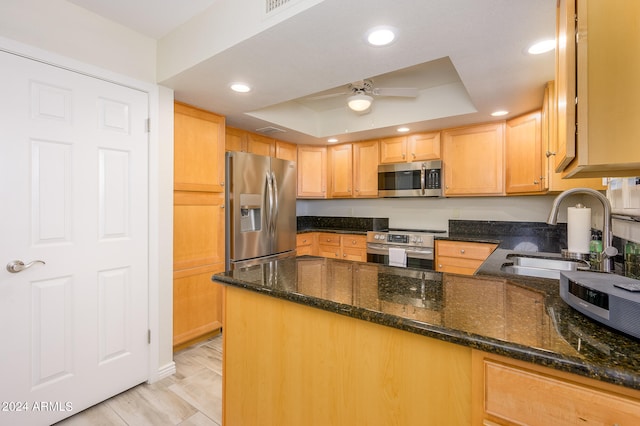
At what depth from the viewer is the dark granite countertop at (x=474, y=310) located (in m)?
0.64

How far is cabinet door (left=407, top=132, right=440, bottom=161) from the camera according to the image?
3.45m

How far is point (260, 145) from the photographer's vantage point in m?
3.65

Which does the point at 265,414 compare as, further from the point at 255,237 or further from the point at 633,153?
the point at 255,237

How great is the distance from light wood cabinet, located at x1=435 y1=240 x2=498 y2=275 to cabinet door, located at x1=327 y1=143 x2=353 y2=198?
1.42 metres

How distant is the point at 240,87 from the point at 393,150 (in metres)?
2.11

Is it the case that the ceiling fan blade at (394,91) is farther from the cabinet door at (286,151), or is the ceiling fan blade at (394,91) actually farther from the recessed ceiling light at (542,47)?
the cabinet door at (286,151)

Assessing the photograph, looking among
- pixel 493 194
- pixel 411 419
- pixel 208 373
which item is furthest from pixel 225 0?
pixel 493 194

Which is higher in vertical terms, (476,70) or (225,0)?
(225,0)

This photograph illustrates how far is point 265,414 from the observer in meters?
1.23

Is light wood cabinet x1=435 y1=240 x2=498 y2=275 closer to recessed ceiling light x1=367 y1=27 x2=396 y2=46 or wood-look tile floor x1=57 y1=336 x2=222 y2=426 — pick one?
recessed ceiling light x1=367 y1=27 x2=396 y2=46

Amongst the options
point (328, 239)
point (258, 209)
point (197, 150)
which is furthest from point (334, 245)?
point (197, 150)

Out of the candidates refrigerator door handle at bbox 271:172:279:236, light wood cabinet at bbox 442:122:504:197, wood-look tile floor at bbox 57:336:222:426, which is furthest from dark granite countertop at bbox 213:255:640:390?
light wood cabinet at bbox 442:122:504:197

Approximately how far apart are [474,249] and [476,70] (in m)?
1.73

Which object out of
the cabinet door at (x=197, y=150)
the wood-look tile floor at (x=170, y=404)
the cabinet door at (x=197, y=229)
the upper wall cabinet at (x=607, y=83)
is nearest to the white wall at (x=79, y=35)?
the cabinet door at (x=197, y=150)
